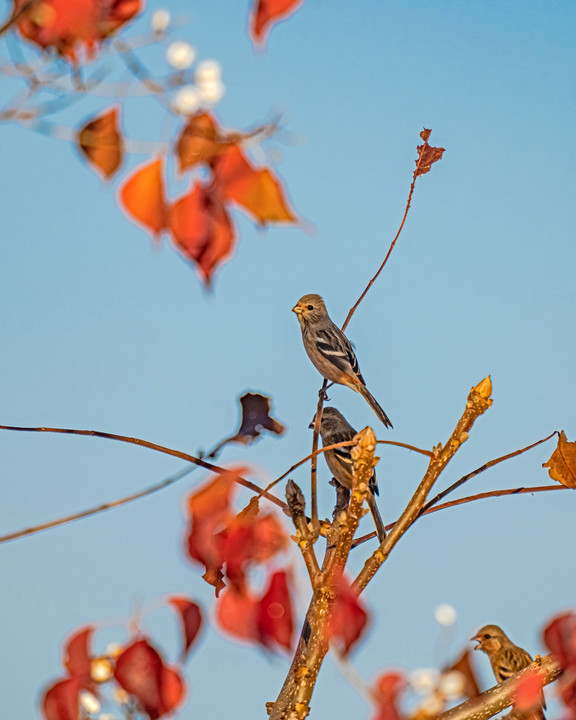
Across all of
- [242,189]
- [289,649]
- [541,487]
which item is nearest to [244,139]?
[242,189]

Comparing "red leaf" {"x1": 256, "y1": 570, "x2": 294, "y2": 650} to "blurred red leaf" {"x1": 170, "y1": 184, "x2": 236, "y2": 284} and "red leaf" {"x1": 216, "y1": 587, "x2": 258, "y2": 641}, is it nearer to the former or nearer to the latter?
"red leaf" {"x1": 216, "y1": 587, "x2": 258, "y2": 641}

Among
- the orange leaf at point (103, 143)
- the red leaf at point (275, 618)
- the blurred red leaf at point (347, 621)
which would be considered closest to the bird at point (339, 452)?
the blurred red leaf at point (347, 621)

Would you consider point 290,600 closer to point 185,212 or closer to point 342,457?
point 185,212

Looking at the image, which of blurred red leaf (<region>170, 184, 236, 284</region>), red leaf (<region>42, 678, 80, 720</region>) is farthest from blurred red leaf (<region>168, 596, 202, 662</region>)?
blurred red leaf (<region>170, 184, 236, 284</region>)

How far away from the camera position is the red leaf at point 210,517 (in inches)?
98.5

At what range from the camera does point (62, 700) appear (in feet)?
7.68

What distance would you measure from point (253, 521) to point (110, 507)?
0.64 meters

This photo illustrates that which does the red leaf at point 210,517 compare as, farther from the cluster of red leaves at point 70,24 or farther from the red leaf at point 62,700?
the cluster of red leaves at point 70,24

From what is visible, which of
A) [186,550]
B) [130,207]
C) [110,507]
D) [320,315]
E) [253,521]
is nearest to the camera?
[130,207]

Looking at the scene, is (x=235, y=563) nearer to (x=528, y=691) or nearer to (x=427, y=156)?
(x=528, y=691)

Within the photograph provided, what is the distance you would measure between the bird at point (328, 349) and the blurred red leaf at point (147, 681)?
17.6 ft

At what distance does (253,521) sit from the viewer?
2777 millimetres

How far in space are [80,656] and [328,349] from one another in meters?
6.33

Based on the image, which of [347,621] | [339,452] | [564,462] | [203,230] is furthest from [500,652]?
[203,230]
